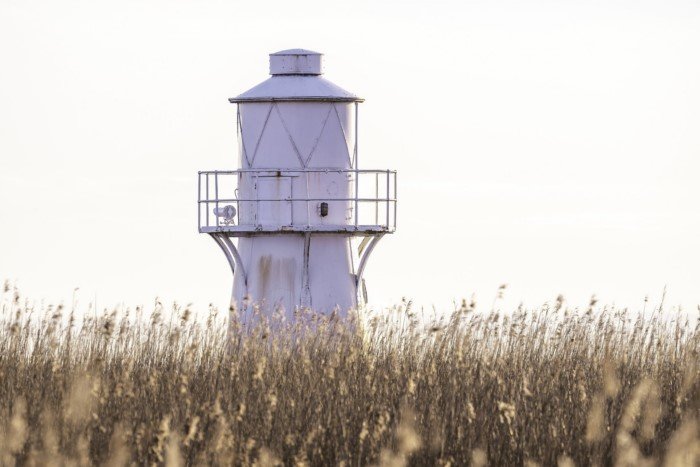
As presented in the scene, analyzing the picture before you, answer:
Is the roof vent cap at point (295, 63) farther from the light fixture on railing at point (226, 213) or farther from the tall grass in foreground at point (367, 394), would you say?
the tall grass in foreground at point (367, 394)

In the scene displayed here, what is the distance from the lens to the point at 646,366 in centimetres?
1215

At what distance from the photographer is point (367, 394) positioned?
9.47 m

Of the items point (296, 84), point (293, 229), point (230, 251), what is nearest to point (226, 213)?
point (230, 251)

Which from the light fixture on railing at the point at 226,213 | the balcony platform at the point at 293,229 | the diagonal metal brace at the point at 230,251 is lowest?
the diagonal metal brace at the point at 230,251

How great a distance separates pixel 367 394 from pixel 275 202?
12.5 m

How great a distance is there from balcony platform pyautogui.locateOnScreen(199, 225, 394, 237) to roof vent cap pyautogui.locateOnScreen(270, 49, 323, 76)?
2.66 metres

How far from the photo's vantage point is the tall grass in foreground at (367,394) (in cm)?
745

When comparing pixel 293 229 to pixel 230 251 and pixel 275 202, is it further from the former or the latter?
pixel 230 251

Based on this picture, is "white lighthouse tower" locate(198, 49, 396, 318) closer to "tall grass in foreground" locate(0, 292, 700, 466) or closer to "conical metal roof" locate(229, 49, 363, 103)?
"conical metal roof" locate(229, 49, 363, 103)

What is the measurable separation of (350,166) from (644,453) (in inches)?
557

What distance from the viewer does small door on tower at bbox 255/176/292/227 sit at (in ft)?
71.3

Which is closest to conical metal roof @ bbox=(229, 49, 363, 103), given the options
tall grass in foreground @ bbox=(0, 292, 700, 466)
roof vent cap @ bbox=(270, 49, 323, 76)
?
roof vent cap @ bbox=(270, 49, 323, 76)

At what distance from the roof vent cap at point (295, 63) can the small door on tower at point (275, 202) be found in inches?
74.6

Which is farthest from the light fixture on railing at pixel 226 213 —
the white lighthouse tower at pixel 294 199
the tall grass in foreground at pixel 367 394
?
the tall grass in foreground at pixel 367 394
